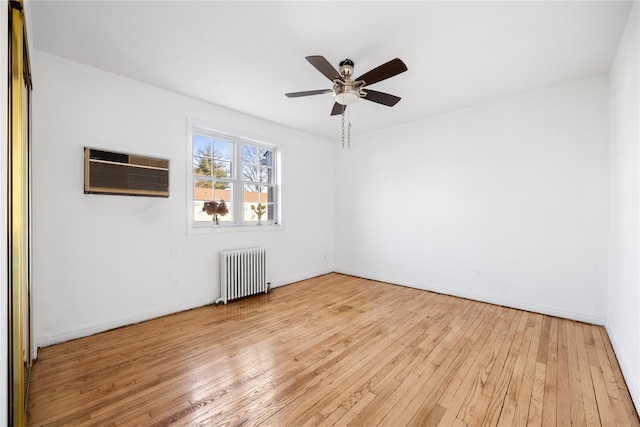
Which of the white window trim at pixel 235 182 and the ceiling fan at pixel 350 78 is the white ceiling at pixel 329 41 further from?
the white window trim at pixel 235 182

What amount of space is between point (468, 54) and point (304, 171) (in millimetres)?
3242

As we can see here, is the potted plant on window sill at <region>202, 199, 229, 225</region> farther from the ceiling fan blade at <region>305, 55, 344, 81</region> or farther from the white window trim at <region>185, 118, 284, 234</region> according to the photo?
the ceiling fan blade at <region>305, 55, 344, 81</region>

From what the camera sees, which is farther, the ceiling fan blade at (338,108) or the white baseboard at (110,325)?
the ceiling fan blade at (338,108)

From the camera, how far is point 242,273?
4105 millimetres

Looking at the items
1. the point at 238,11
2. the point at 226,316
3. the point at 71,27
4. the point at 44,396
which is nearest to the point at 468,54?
the point at 238,11

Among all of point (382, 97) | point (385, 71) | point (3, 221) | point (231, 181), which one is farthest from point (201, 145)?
point (3, 221)

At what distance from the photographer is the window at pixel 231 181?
3.97 meters

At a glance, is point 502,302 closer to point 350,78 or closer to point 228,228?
point 350,78

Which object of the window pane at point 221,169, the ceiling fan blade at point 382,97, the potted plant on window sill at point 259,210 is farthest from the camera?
the potted plant on window sill at point 259,210

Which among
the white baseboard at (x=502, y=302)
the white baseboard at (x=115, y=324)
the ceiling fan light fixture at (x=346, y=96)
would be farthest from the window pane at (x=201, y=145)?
the white baseboard at (x=502, y=302)

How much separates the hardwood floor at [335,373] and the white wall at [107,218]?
369 mm

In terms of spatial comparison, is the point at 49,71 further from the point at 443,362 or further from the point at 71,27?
the point at 443,362

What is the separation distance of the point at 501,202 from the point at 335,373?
127 inches

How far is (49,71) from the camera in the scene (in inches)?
106
